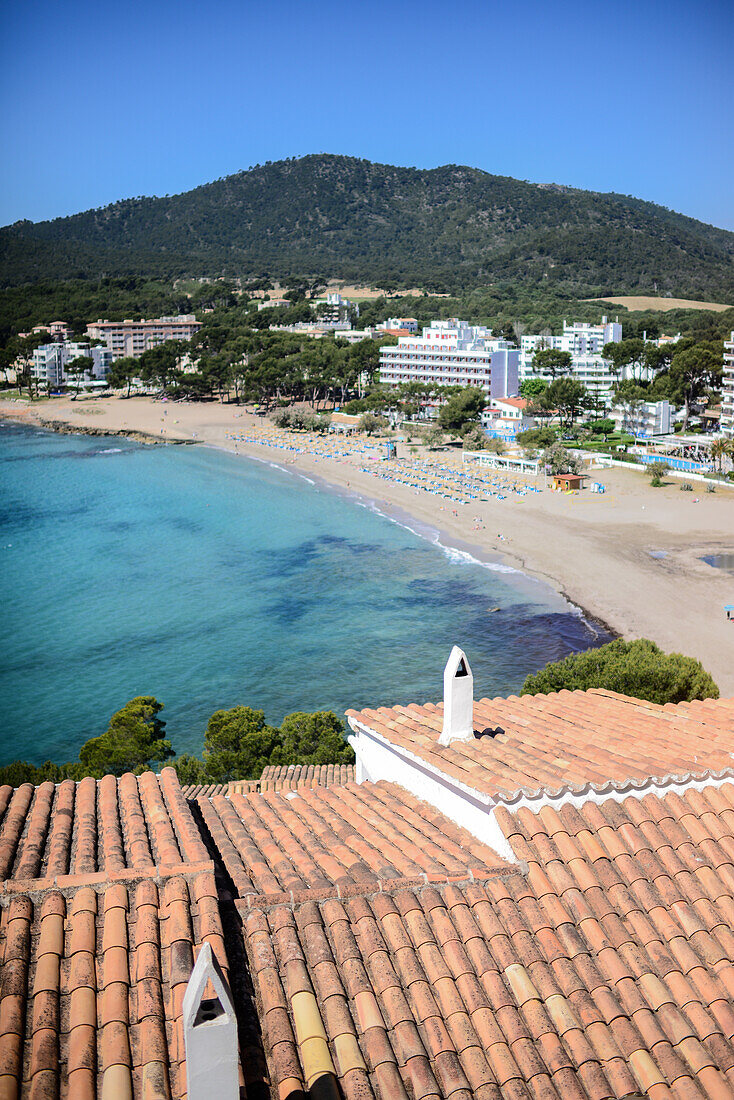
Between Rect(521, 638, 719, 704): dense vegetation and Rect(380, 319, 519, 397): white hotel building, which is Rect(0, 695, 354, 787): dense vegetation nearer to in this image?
Rect(521, 638, 719, 704): dense vegetation

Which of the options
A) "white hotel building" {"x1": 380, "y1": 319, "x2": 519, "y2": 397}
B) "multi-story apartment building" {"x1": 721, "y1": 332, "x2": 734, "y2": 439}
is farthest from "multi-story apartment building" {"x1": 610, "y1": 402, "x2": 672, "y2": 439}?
"white hotel building" {"x1": 380, "y1": 319, "x2": 519, "y2": 397}

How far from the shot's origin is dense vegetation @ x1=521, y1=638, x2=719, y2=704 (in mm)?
18469

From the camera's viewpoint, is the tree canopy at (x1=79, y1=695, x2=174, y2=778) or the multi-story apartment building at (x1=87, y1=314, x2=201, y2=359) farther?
the multi-story apartment building at (x1=87, y1=314, x2=201, y2=359)

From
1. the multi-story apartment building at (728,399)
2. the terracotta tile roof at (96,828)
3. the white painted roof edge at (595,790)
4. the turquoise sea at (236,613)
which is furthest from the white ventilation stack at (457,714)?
the multi-story apartment building at (728,399)

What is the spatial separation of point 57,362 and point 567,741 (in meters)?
105

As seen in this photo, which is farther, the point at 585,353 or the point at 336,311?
the point at 336,311

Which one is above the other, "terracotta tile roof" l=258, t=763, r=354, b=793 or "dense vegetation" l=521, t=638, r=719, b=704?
"dense vegetation" l=521, t=638, r=719, b=704

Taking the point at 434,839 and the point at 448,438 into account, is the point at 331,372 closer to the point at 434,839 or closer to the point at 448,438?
the point at 448,438

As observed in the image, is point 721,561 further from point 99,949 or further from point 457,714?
point 99,949

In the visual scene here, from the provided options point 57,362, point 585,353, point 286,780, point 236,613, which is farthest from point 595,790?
point 57,362

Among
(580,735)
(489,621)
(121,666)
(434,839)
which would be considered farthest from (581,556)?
(434,839)

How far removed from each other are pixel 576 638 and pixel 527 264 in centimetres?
16486

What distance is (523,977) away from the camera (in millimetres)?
4902

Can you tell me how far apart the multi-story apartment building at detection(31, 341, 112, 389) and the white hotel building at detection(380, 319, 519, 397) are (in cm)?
3692
